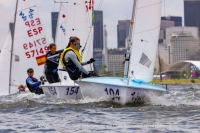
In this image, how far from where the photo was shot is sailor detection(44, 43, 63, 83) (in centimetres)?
1722

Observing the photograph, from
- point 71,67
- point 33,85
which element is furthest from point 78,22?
point 71,67

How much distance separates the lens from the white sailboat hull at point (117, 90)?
14.2m

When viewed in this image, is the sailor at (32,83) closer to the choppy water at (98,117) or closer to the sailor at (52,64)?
the sailor at (52,64)

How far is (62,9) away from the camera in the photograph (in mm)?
33062

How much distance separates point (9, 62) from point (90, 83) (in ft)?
58.5

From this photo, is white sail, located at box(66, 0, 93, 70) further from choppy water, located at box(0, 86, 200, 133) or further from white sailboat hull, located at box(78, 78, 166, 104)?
white sailboat hull, located at box(78, 78, 166, 104)

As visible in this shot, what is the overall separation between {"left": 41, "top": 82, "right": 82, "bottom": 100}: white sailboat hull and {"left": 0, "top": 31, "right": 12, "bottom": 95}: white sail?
13.8m

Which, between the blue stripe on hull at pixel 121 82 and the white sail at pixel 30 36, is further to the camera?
the white sail at pixel 30 36

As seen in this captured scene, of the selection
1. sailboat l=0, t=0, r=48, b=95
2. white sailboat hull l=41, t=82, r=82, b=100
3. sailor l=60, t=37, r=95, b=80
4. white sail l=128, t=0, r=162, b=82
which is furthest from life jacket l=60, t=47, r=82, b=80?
sailboat l=0, t=0, r=48, b=95

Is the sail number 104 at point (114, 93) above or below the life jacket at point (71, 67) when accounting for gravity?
below

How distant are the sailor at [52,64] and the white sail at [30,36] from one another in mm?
11894

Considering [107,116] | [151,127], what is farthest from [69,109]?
[151,127]

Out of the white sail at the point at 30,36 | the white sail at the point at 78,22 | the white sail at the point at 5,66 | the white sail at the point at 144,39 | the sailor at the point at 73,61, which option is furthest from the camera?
the white sail at the point at 5,66

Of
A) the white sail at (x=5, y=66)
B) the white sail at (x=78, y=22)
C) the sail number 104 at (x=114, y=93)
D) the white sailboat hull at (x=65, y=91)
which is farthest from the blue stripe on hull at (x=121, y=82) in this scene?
the white sail at (x=5, y=66)
